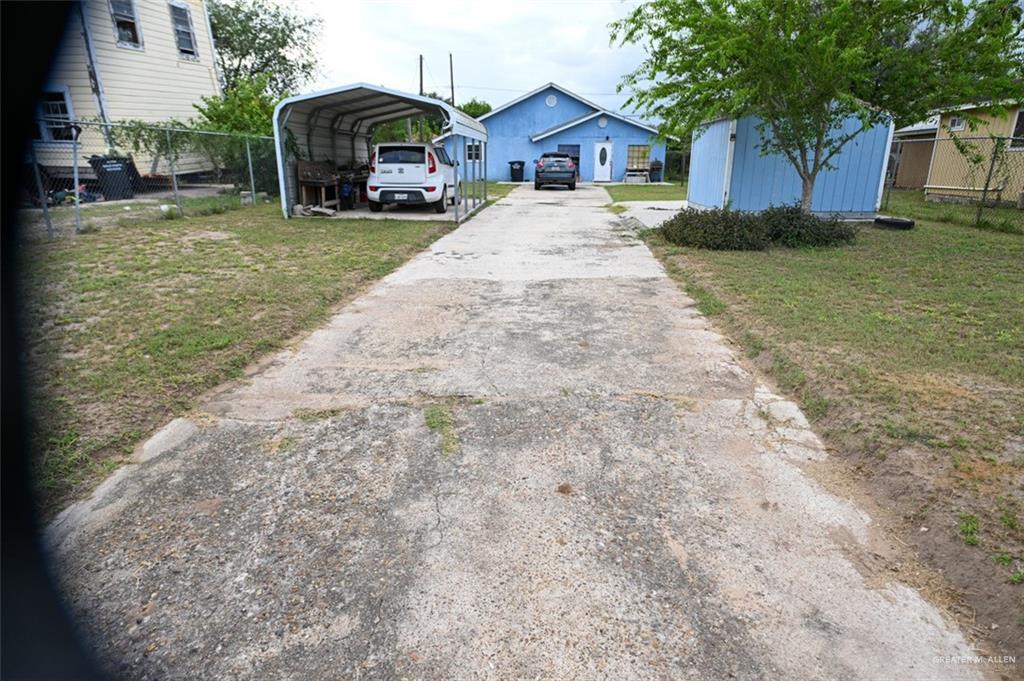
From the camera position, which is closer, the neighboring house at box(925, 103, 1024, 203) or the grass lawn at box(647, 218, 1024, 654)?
the grass lawn at box(647, 218, 1024, 654)

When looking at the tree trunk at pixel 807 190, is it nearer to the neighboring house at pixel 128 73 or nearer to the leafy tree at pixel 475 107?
the neighboring house at pixel 128 73

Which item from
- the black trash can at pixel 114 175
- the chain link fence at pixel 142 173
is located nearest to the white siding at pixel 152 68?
the chain link fence at pixel 142 173

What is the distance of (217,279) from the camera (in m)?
6.70

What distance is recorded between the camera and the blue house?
106 ft

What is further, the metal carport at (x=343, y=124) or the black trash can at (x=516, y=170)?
the black trash can at (x=516, y=170)

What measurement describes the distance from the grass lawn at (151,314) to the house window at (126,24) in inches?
302

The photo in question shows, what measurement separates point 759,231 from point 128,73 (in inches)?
635

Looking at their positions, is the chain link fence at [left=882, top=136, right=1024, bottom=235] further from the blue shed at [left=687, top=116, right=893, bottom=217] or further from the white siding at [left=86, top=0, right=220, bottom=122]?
the white siding at [left=86, top=0, right=220, bottom=122]

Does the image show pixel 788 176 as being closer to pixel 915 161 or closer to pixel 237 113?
pixel 915 161

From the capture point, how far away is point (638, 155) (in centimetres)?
3266

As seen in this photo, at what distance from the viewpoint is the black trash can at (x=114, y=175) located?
12969 mm

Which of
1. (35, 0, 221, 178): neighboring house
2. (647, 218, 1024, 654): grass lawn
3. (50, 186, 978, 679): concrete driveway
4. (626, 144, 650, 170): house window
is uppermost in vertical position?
(35, 0, 221, 178): neighboring house

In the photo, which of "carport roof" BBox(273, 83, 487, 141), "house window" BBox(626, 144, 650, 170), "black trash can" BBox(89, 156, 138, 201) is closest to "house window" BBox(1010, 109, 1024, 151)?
"carport roof" BBox(273, 83, 487, 141)

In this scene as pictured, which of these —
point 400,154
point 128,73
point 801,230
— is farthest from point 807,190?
point 128,73
